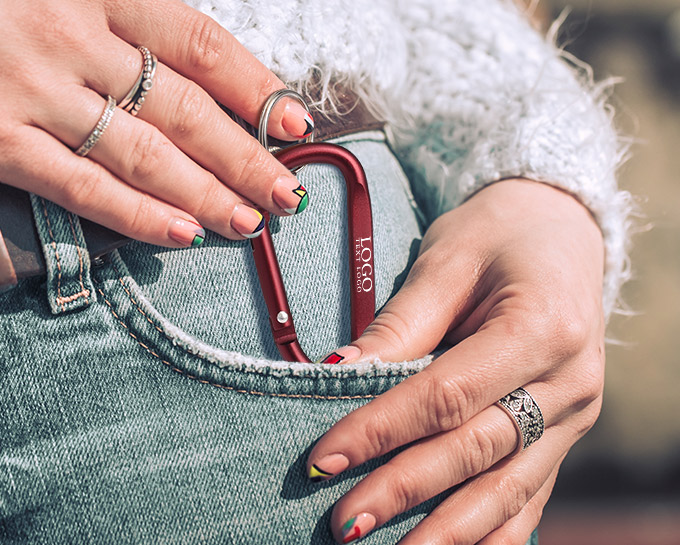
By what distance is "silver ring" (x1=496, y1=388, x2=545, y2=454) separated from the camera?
76 cm

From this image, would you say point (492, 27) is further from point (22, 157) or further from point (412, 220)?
point (22, 157)

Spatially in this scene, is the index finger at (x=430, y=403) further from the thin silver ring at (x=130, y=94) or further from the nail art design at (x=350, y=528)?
the thin silver ring at (x=130, y=94)

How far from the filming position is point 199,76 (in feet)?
2.25

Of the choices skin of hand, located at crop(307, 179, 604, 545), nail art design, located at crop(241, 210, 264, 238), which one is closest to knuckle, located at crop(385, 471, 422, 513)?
skin of hand, located at crop(307, 179, 604, 545)

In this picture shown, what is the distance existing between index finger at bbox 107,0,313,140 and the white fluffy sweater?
0.85 ft

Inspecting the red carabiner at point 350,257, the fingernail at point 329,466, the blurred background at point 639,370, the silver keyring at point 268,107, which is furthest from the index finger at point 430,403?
the blurred background at point 639,370

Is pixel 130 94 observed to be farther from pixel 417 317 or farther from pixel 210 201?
pixel 417 317

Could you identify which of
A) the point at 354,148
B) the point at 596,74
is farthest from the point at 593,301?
the point at 596,74

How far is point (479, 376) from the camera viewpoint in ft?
2.33

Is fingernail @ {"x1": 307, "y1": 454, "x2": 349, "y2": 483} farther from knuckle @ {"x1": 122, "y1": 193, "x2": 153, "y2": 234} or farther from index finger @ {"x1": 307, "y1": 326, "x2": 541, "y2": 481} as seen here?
knuckle @ {"x1": 122, "y1": 193, "x2": 153, "y2": 234}

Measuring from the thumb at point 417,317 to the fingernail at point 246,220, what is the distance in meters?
0.19

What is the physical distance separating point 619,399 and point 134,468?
2.68m

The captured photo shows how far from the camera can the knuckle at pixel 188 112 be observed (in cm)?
65

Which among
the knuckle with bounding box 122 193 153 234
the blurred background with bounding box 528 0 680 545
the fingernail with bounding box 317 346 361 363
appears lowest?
the blurred background with bounding box 528 0 680 545
